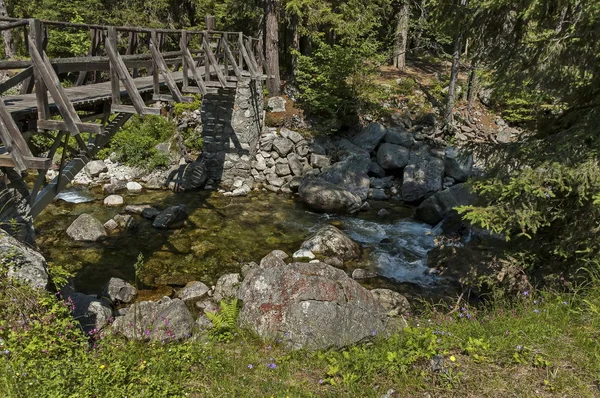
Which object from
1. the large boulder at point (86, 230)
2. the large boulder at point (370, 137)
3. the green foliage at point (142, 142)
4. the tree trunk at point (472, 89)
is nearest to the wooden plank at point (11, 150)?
the large boulder at point (86, 230)

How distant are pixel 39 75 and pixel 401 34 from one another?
23.5m

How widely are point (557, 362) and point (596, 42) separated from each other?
178 inches

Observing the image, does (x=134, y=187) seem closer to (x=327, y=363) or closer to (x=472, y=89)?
(x=327, y=363)

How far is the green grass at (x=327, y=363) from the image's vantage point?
146 inches

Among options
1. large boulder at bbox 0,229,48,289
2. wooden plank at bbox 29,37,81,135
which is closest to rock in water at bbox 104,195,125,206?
wooden plank at bbox 29,37,81,135

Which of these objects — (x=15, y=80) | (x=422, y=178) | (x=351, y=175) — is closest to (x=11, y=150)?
(x=15, y=80)

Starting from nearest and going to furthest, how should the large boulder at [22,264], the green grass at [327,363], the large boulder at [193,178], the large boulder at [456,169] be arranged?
the green grass at [327,363] < the large boulder at [22,264] < the large boulder at [193,178] < the large boulder at [456,169]

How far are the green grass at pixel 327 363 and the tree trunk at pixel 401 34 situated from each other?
21674 millimetres

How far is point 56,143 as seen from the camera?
6809mm

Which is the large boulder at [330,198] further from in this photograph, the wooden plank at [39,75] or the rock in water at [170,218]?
the wooden plank at [39,75]

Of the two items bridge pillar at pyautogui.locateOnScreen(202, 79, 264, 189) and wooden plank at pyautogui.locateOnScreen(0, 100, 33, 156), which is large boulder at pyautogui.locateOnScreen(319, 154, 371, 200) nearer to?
bridge pillar at pyautogui.locateOnScreen(202, 79, 264, 189)

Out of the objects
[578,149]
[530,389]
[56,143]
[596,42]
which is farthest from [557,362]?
[56,143]

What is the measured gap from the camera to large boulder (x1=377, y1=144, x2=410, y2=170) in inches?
661

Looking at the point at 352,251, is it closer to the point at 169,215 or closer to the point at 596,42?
the point at 169,215
